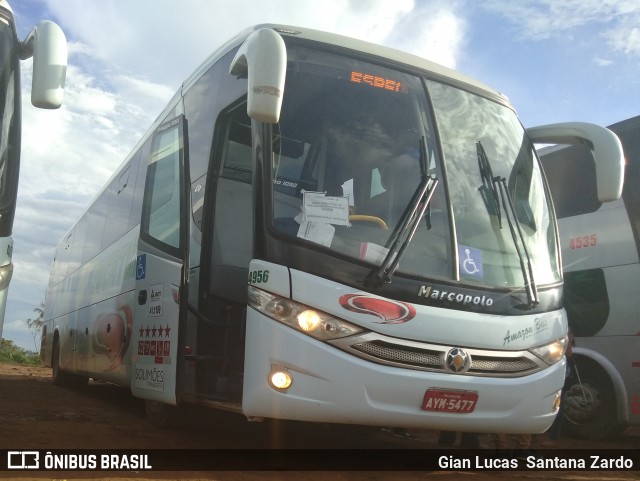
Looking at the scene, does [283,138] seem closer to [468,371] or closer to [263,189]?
[263,189]

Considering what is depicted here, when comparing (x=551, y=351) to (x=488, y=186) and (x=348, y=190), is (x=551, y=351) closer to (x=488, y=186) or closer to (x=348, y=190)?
(x=488, y=186)

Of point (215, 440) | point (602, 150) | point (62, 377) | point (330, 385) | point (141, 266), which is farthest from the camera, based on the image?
point (62, 377)

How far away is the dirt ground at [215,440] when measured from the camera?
5301 millimetres

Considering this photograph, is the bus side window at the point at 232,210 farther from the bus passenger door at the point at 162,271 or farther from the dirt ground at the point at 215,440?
the dirt ground at the point at 215,440

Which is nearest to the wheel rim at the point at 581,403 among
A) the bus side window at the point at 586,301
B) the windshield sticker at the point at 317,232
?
the bus side window at the point at 586,301

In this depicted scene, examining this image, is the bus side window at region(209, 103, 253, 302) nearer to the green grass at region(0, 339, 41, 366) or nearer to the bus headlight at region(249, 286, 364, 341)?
the bus headlight at region(249, 286, 364, 341)

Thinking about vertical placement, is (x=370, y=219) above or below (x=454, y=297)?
above

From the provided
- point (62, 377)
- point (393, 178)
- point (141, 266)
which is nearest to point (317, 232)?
point (393, 178)

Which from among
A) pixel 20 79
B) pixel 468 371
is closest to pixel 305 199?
pixel 468 371

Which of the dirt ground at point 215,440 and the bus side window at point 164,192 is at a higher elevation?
the bus side window at point 164,192

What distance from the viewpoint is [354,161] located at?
562 cm

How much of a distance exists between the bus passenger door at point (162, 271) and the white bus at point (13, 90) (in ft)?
4.90

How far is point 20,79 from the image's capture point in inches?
238

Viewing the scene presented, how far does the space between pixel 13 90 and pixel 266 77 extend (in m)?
2.28
